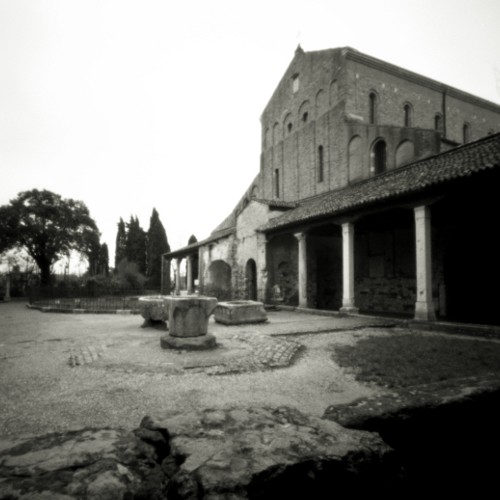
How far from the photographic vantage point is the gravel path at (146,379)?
351cm

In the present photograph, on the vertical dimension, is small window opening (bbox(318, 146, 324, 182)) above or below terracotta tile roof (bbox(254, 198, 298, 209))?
above

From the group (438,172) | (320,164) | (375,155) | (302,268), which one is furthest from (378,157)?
(438,172)

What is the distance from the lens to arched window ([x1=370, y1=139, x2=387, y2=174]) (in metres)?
18.4

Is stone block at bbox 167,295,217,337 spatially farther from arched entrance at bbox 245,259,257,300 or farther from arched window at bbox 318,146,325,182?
arched window at bbox 318,146,325,182

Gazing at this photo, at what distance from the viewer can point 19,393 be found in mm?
4078

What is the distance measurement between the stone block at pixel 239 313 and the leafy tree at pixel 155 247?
28.7 metres

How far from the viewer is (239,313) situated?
1050cm

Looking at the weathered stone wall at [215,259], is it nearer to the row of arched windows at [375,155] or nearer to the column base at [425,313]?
the row of arched windows at [375,155]

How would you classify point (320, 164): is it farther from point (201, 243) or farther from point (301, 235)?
point (201, 243)

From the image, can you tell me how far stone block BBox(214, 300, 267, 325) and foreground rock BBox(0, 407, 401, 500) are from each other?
28.7ft

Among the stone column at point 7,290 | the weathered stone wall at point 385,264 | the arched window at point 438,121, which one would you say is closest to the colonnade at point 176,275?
the stone column at point 7,290

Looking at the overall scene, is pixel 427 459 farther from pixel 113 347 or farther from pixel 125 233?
pixel 125 233

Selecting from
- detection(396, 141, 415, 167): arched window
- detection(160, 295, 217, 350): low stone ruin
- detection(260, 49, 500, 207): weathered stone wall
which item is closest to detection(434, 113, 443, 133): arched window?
detection(260, 49, 500, 207): weathered stone wall

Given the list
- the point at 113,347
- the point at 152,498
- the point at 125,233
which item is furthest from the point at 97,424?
the point at 125,233
